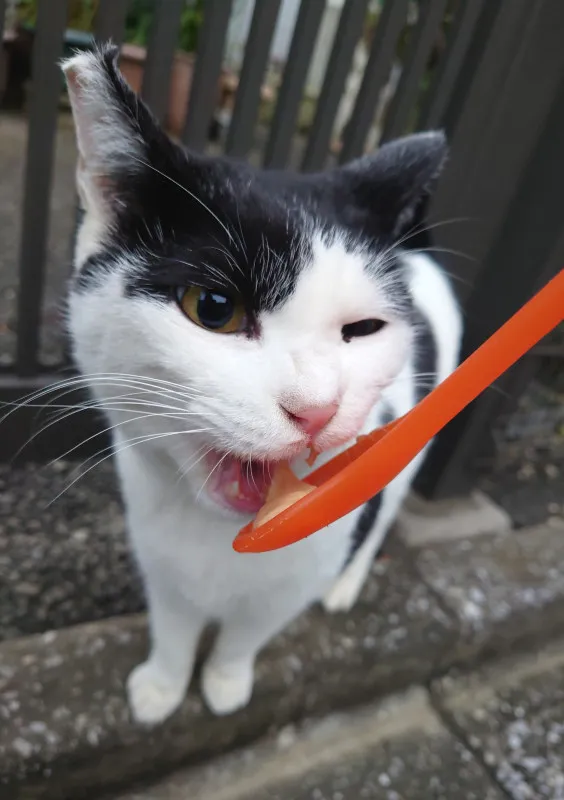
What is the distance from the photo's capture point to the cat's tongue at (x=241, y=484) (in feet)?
2.02

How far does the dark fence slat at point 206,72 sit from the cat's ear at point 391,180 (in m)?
0.50

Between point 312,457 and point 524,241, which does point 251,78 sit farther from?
point 312,457

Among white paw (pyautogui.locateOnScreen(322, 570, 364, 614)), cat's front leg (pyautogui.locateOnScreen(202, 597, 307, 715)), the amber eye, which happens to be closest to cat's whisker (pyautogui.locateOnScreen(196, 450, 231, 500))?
the amber eye

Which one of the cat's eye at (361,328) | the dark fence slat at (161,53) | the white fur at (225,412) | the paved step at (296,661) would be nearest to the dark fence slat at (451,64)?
the dark fence slat at (161,53)

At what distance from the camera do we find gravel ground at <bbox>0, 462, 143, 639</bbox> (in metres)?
A: 1.08

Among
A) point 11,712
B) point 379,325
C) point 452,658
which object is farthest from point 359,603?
point 379,325

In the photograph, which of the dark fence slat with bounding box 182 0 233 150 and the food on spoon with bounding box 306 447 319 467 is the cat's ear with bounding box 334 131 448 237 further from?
the dark fence slat with bounding box 182 0 233 150

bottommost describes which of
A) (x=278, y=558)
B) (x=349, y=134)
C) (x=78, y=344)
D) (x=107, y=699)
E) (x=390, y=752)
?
(x=390, y=752)

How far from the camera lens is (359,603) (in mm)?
1165

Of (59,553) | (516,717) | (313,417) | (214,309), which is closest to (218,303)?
(214,309)

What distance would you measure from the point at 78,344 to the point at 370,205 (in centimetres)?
33

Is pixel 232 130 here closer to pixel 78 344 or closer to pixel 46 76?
pixel 46 76

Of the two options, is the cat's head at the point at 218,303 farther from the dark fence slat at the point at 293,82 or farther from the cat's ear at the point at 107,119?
the dark fence slat at the point at 293,82

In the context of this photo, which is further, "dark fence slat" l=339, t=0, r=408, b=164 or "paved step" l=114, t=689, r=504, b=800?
"dark fence slat" l=339, t=0, r=408, b=164
